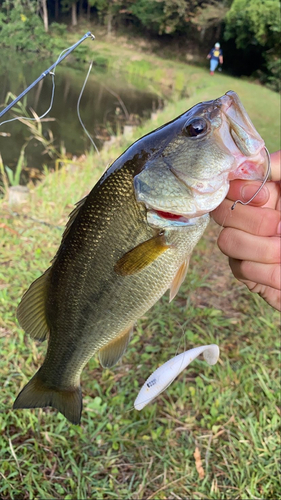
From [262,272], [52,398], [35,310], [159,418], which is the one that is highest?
[262,272]

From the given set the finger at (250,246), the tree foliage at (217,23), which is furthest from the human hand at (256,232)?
the tree foliage at (217,23)

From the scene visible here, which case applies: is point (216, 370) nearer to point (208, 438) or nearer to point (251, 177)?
point (208, 438)

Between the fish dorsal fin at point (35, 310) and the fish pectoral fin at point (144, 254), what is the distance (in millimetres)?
327

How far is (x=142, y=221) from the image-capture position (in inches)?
43.3

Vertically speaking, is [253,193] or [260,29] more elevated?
[260,29]

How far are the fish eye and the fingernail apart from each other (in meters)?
0.24

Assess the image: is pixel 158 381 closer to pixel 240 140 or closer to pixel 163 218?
→ pixel 163 218

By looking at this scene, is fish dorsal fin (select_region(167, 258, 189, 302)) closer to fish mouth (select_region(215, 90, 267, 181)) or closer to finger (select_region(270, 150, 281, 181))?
fish mouth (select_region(215, 90, 267, 181))

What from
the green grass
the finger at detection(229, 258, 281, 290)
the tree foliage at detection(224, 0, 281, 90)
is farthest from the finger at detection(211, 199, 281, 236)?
the tree foliage at detection(224, 0, 281, 90)

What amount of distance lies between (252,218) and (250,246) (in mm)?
100

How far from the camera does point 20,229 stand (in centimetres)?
346

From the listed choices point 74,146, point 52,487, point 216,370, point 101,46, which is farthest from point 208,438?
point 101,46

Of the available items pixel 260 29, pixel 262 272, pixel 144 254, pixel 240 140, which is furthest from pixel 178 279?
pixel 260 29

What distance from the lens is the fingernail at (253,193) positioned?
3.75ft
